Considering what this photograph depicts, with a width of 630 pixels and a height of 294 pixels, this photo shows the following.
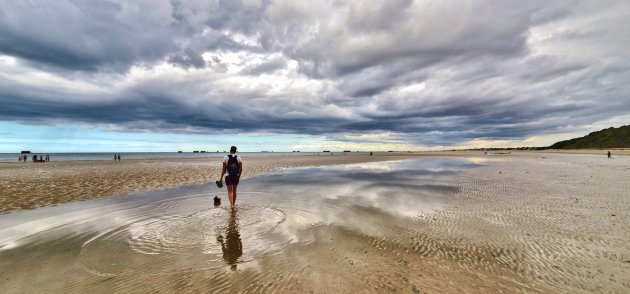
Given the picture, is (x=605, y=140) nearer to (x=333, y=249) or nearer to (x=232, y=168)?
(x=232, y=168)

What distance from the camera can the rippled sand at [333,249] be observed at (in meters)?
5.49

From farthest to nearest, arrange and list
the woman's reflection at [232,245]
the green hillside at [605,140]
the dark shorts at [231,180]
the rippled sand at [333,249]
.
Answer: the green hillside at [605,140] → the dark shorts at [231,180] → the woman's reflection at [232,245] → the rippled sand at [333,249]

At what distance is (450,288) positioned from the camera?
5254 mm

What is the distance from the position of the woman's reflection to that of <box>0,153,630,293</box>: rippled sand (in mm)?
32

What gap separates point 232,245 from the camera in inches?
305

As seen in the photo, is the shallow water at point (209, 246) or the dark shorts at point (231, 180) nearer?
the shallow water at point (209, 246)

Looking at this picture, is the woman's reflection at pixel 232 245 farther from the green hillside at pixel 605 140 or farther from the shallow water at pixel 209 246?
the green hillside at pixel 605 140

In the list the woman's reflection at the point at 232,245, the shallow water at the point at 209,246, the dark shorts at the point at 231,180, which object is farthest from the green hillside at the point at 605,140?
the woman's reflection at the point at 232,245

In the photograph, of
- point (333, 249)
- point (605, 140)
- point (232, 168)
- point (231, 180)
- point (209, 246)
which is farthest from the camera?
point (605, 140)

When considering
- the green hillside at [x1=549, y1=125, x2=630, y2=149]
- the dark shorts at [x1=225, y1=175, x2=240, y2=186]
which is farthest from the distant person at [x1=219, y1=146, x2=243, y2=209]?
the green hillside at [x1=549, y1=125, x2=630, y2=149]

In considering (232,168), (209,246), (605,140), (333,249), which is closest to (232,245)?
(209,246)

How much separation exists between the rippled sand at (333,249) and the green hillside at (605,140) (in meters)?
179

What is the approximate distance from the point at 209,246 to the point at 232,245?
0.65 metres

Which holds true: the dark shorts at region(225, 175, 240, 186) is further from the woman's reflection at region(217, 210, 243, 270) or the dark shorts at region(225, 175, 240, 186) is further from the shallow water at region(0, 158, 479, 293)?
the woman's reflection at region(217, 210, 243, 270)
